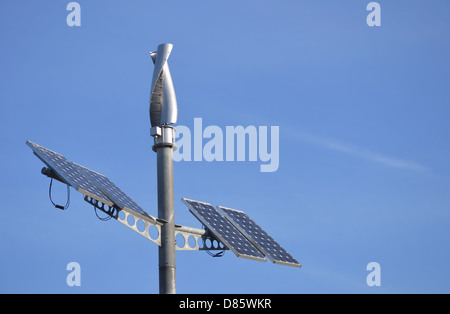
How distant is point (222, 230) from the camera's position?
2798cm

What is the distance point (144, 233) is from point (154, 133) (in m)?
3.29


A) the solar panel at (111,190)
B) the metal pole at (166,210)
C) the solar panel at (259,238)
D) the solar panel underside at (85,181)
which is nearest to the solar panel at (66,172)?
the solar panel underside at (85,181)

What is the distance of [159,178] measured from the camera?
26031 millimetres

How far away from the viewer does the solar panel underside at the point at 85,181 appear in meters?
23.4

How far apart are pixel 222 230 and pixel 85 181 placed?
5.47 meters

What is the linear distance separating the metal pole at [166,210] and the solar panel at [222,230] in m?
1.91

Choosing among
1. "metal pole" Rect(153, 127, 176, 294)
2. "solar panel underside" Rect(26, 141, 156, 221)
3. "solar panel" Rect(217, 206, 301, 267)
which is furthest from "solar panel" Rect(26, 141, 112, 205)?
"solar panel" Rect(217, 206, 301, 267)

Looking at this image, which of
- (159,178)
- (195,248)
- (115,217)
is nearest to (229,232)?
(195,248)

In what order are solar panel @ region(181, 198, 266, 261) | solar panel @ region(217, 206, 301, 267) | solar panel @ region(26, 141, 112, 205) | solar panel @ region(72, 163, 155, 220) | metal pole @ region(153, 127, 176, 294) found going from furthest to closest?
solar panel @ region(217, 206, 301, 267) → solar panel @ region(181, 198, 266, 261) → metal pole @ region(153, 127, 176, 294) → solar panel @ region(72, 163, 155, 220) → solar panel @ region(26, 141, 112, 205)

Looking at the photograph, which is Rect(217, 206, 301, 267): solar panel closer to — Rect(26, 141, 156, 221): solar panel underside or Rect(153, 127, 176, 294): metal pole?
Rect(153, 127, 176, 294): metal pole

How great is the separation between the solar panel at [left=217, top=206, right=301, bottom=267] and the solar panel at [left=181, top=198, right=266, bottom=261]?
12.3 inches

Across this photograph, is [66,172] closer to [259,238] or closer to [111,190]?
[111,190]

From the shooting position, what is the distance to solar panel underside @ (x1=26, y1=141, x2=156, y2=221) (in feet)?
76.7

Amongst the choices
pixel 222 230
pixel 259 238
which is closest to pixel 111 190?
pixel 222 230
